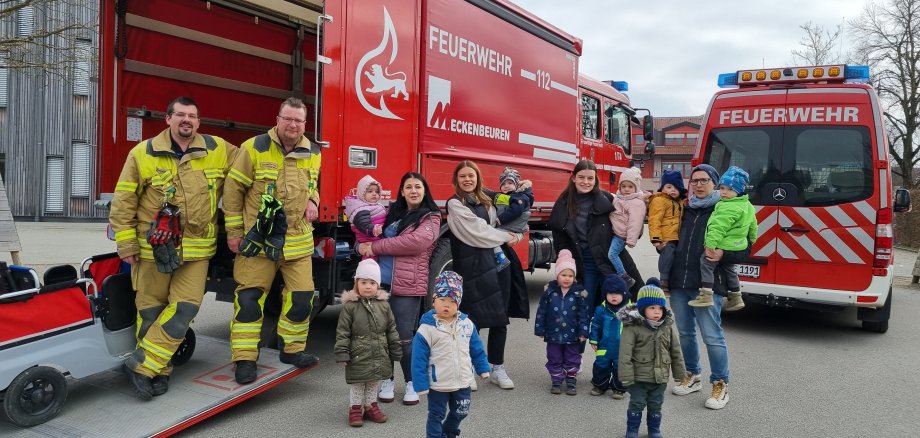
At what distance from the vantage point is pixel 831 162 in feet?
21.6

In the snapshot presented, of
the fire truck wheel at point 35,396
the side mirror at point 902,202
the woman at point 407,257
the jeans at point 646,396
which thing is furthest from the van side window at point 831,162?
the fire truck wheel at point 35,396

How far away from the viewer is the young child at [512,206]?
490 cm

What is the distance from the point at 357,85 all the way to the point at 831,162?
4943mm

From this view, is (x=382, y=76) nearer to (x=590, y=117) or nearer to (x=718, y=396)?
(x=718, y=396)

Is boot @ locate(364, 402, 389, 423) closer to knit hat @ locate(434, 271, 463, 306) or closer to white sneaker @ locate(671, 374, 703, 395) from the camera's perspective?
knit hat @ locate(434, 271, 463, 306)

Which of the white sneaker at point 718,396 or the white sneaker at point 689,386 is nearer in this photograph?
the white sneaker at point 718,396

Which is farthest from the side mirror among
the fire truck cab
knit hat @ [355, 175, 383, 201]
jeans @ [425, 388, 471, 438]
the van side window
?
jeans @ [425, 388, 471, 438]

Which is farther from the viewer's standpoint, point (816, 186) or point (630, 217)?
point (816, 186)

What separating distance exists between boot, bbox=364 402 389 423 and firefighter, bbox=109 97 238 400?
1.27 meters

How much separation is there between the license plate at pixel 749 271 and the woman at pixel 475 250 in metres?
3.46

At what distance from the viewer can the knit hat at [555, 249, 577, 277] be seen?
15.1 ft

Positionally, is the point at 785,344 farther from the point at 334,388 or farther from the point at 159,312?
the point at 159,312

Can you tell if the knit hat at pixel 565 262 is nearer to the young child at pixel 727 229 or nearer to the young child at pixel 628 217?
the young child at pixel 628 217

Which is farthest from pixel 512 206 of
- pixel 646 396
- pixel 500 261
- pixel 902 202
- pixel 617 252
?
pixel 902 202
